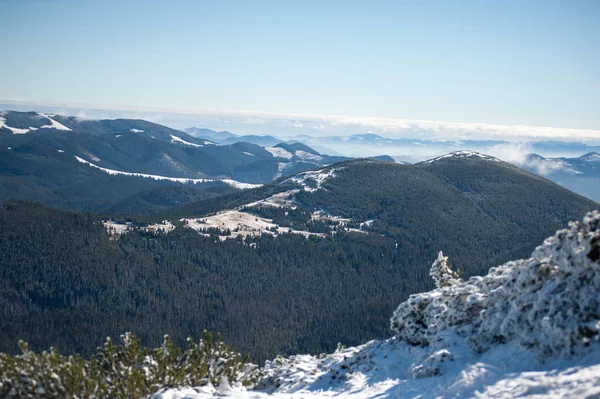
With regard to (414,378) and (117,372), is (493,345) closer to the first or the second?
(414,378)

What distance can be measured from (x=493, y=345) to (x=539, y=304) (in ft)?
16.9

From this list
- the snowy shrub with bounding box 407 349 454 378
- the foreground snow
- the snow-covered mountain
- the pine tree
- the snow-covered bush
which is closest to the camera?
the foreground snow

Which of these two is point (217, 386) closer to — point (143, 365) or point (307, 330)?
point (143, 365)

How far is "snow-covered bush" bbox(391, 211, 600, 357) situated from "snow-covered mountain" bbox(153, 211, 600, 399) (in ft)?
0.23

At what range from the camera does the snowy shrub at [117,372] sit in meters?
28.3

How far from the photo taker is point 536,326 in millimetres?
32125

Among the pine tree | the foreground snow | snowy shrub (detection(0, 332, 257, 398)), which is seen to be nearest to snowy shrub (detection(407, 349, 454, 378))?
the foreground snow

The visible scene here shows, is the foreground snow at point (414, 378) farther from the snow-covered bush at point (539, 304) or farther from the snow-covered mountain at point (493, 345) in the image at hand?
the snow-covered bush at point (539, 304)

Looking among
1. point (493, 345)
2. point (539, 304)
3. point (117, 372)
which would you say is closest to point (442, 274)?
point (493, 345)

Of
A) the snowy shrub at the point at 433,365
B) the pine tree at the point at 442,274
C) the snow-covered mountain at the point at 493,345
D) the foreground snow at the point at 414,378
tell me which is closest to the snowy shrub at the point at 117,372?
the snow-covered mountain at the point at 493,345

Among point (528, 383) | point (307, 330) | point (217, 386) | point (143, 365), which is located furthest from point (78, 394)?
point (307, 330)

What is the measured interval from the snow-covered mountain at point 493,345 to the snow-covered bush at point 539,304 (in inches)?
2.8

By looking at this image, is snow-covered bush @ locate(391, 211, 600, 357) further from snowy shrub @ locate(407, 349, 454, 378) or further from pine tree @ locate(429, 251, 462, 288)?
pine tree @ locate(429, 251, 462, 288)

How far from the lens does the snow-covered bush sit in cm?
2959
